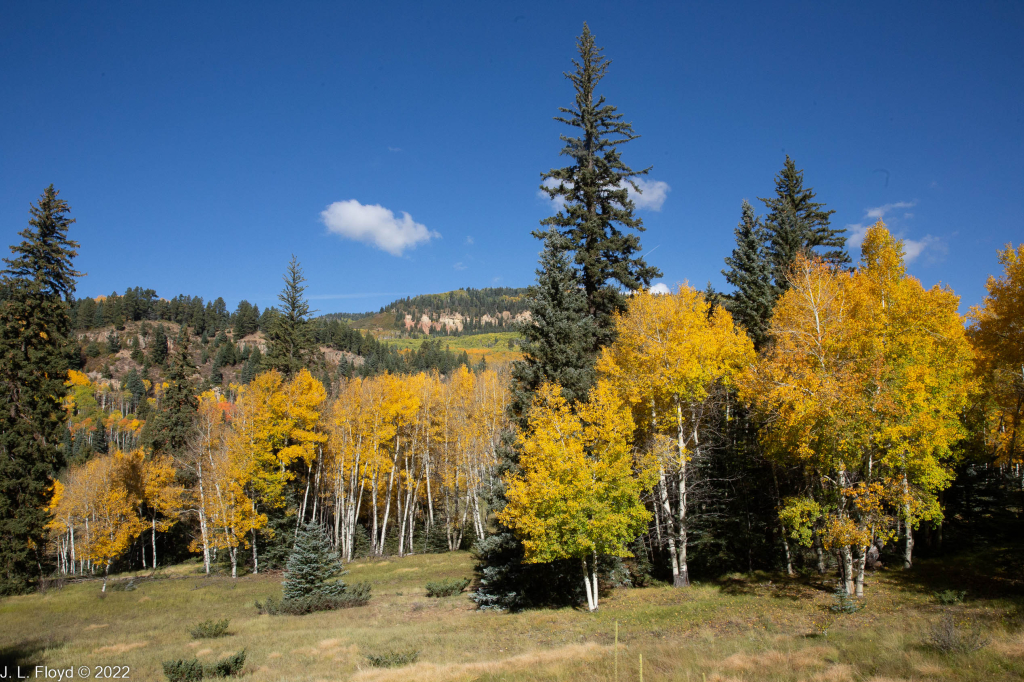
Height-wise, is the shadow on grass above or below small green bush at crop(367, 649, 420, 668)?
below

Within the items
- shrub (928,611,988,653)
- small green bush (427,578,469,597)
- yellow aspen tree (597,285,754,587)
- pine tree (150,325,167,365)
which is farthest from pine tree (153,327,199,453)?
pine tree (150,325,167,365)

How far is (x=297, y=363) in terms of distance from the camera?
42.4 meters

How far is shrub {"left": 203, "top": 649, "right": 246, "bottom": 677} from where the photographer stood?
13.6 m

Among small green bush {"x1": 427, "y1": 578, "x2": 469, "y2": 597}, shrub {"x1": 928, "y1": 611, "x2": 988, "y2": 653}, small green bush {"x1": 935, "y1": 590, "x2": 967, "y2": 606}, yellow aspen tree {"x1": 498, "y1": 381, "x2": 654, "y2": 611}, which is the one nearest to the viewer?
shrub {"x1": 928, "y1": 611, "x2": 988, "y2": 653}

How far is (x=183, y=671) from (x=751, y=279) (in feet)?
97.2

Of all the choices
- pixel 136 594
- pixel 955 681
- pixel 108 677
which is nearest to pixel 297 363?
pixel 136 594

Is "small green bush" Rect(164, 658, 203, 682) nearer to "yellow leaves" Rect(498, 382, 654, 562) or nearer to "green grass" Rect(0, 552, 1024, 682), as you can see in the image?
"green grass" Rect(0, 552, 1024, 682)

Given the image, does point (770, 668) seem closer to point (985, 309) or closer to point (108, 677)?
point (985, 309)

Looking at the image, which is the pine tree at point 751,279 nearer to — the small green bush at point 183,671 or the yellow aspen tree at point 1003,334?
the yellow aspen tree at point 1003,334

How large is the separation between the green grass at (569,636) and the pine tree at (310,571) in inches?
55.9

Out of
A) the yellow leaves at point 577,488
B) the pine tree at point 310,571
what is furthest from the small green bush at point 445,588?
the yellow leaves at point 577,488

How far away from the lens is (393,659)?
14.3 metres

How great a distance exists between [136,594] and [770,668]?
3402 cm

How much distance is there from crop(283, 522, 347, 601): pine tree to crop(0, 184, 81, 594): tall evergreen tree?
16302mm
